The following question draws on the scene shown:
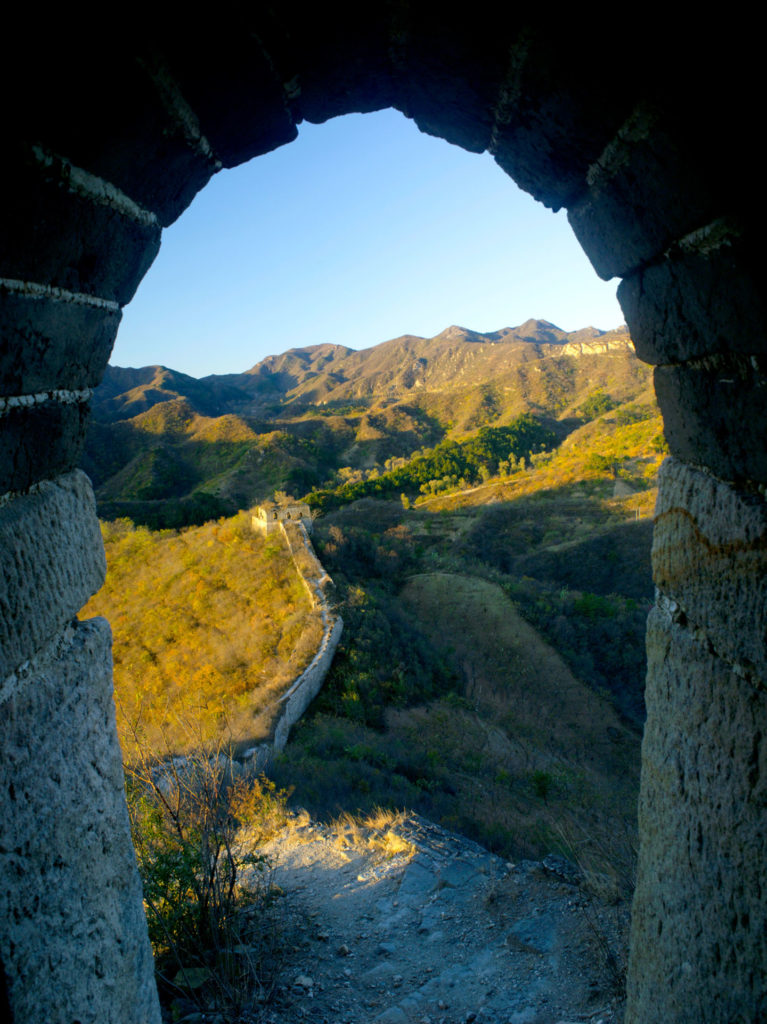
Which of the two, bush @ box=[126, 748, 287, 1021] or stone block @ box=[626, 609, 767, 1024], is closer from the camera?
stone block @ box=[626, 609, 767, 1024]

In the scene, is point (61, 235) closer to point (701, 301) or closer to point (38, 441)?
point (38, 441)

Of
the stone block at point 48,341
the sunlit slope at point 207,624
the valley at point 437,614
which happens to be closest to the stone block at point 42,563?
the stone block at point 48,341

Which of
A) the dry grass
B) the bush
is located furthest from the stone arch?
the dry grass

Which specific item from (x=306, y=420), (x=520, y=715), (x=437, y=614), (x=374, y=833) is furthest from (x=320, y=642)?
(x=306, y=420)

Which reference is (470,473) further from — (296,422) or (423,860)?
(423,860)

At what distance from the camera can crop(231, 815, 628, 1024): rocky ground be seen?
3305 mm

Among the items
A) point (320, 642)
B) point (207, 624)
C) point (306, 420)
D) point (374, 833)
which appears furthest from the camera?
point (306, 420)

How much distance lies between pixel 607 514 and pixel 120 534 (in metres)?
21.9

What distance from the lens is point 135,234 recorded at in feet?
4.10

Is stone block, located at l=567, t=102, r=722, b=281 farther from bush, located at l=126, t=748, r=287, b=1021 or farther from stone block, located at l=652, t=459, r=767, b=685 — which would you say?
bush, located at l=126, t=748, r=287, b=1021

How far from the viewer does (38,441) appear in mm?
1131

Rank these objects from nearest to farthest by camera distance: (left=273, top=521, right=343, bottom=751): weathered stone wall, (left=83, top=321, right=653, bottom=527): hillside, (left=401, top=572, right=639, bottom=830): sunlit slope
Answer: (left=401, top=572, right=639, bottom=830): sunlit slope → (left=273, top=521, right=343, bottom=751): weathered stone wall → (left=83, top=321, right=653, bottom=527): hillside

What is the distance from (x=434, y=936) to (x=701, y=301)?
15.6 ft

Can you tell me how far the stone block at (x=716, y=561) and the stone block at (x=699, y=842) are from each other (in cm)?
8
